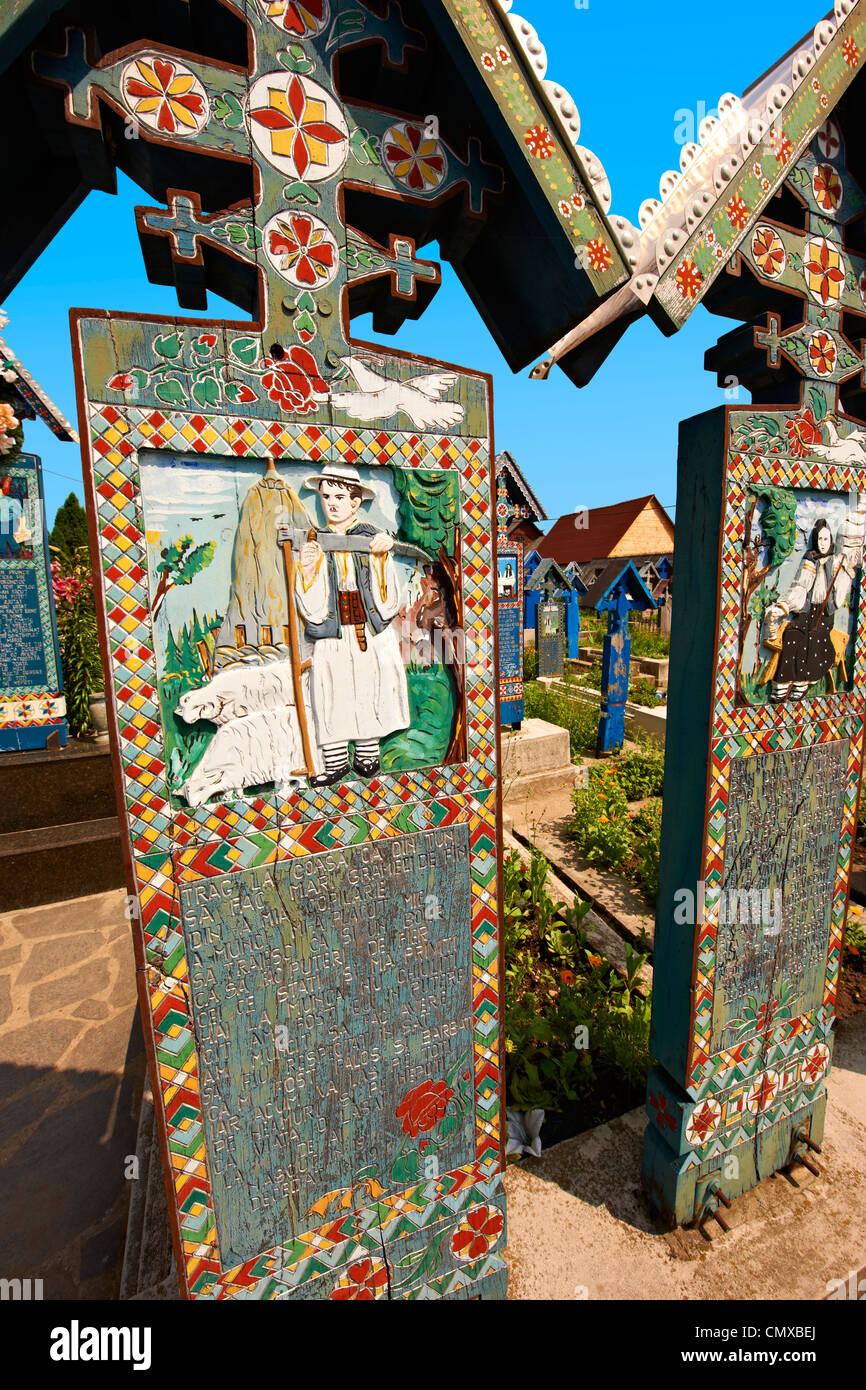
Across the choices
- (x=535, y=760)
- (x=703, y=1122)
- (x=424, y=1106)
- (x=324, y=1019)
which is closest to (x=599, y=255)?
(x=324, y=1019)

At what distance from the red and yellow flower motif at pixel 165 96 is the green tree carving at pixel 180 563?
1.01 metres

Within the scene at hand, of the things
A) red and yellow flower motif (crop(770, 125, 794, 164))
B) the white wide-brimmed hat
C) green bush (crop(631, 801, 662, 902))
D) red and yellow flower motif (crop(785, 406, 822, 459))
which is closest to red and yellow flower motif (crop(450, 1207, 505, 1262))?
the white wide-brimmed hat

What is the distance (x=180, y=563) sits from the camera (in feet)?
5.30

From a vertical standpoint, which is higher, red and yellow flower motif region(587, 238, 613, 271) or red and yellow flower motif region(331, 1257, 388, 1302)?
red and yellow flower motif region(587, 238, 613, 271)

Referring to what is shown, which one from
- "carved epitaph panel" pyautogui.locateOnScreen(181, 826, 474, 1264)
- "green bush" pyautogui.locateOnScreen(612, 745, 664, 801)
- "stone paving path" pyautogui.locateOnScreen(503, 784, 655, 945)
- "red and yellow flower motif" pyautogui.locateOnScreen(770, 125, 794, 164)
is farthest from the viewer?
"green bush" pyautogui.locateOnScreen(612, 745, 664, 801)

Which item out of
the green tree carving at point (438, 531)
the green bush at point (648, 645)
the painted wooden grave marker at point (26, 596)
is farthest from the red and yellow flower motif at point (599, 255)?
the green bush at point (648, 645)

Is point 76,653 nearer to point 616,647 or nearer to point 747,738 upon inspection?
point 616,647

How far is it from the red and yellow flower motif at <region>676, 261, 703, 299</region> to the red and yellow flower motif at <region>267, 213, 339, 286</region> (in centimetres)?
110

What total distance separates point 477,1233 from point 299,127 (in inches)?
142

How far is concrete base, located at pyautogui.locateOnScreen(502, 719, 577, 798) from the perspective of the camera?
7512 millimetres

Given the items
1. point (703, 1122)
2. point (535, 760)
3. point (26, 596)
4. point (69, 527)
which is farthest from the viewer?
point (69, 527)

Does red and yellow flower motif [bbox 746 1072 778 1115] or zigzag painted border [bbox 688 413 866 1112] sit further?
red and yellow flower motif [bbox 746 1072 778 1115]

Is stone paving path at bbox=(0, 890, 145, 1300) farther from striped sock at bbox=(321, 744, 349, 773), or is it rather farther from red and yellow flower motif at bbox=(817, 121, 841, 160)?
red and yellow flower motif at bbox=(817, 121, 841, 160)
